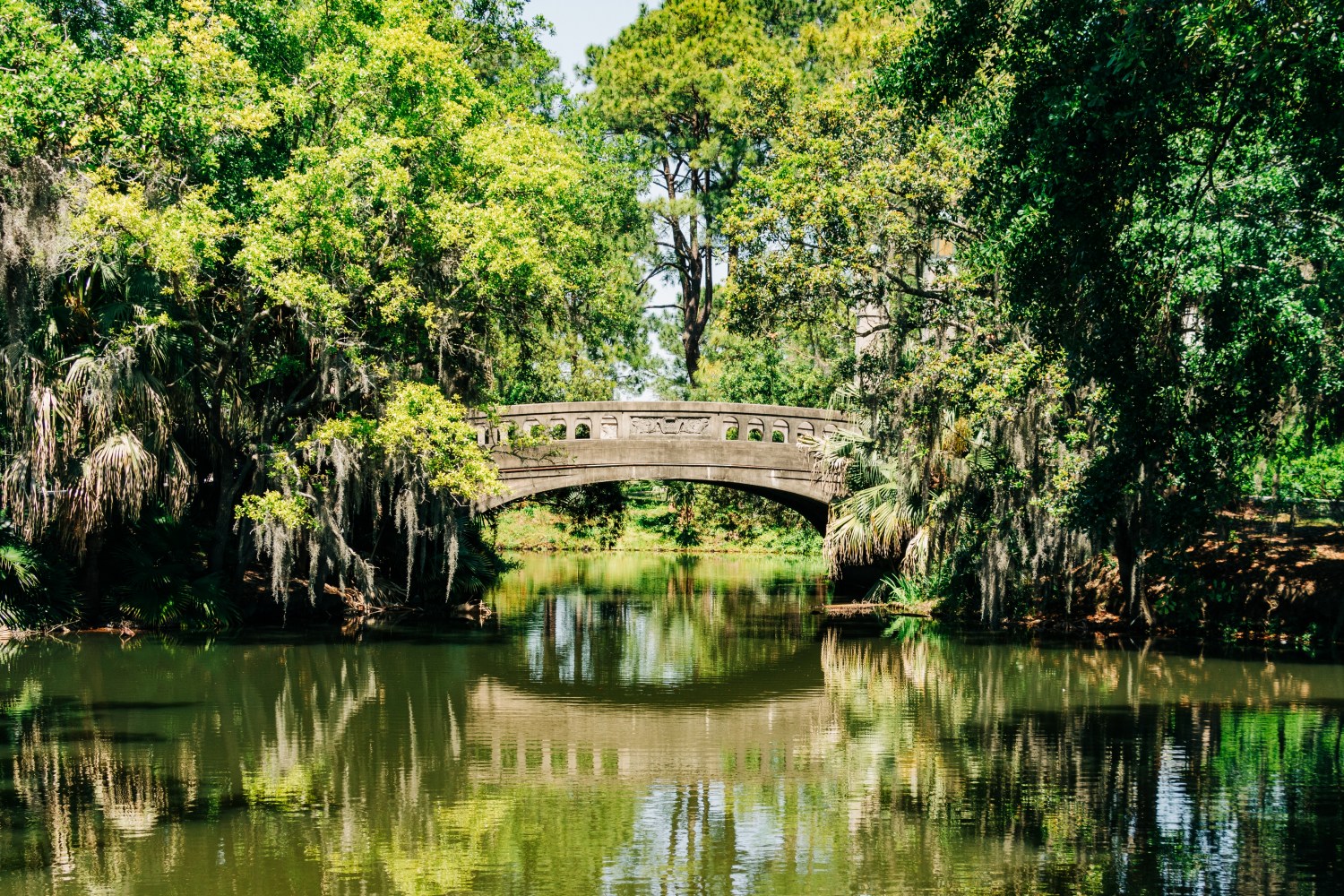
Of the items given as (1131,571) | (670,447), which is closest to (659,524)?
(670,447)

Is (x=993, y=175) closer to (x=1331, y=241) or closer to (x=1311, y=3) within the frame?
(x=1331, y=241)

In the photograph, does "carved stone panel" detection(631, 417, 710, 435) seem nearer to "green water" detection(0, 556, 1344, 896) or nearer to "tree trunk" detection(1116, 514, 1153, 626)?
"green water" detection(0, 556, 1344, 896)

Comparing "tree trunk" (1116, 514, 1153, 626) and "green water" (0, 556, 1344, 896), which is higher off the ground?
"tree trunk" (1116, 514, 1153, 626)

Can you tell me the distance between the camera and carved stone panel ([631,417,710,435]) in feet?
83.5

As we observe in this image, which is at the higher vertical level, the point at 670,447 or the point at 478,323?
the point at 478,323

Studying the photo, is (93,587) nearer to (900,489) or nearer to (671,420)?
(671,420)

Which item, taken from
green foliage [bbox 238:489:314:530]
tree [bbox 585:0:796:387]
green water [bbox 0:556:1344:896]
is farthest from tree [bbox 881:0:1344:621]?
tree [bbox 585:0:796:387]

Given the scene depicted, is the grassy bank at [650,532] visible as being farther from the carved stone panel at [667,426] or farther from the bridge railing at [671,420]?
the carved stone panel at [667,426]

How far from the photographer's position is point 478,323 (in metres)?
22.7

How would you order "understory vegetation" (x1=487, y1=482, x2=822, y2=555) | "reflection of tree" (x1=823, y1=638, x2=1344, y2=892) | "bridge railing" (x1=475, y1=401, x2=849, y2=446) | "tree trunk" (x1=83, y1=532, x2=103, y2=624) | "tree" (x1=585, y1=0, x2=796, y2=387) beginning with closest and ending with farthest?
1. "reflection of tree" (x1=823, y1=638, x2=1344, y2=892)
2. "tree trunk" (x1=83, y1=532, x2=103, y2=624)
3. "bridge railing" (x1=475, y1=401, x2=849, y2=446)
4. "tree" (x1=585, y1=0, x2=796, y2=387)
5. "understory vegetation" (x1=487, y1=482, x2=822, y2=555)

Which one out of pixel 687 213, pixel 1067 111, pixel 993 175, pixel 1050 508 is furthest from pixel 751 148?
pixel 1067 111

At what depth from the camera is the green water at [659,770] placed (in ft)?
28.3

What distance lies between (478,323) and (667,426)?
15.0 feet

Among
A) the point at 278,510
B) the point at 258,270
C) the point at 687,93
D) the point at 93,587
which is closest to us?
the point at 258,270
